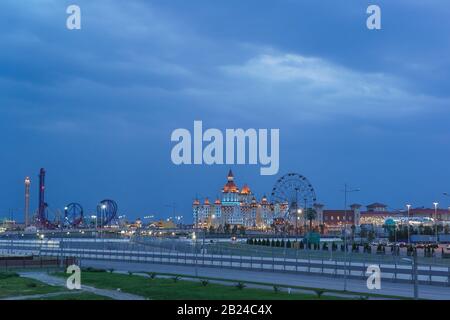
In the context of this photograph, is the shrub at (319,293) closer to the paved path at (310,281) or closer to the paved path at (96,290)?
the paved path at (310,281)

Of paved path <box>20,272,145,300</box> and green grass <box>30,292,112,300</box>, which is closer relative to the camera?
green grass <box>30,292,112,300</box>

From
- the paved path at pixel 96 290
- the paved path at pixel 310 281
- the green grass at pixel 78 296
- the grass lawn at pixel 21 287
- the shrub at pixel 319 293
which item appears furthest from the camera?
the paved path at pixel 310 281

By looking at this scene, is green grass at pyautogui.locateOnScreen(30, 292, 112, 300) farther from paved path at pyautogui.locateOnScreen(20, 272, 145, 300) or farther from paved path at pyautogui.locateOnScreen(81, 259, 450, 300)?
paved path at pyautogui.locateOnScreen(81, 259, 450, 300)

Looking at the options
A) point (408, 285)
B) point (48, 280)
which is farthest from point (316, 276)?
point (48, 280)

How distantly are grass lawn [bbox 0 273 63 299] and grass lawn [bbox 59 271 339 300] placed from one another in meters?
3.40

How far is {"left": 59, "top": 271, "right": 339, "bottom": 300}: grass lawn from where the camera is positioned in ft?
112

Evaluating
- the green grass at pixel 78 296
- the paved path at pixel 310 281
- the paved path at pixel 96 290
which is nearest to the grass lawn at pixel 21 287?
the paved path at pixel 96 290

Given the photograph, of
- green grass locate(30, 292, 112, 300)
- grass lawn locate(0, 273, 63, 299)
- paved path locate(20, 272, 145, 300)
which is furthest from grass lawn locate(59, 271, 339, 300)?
grass lawn locate(0, 273, 63, 299)

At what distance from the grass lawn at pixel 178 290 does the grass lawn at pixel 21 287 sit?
11.2 ft

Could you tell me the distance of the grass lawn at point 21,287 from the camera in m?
35.5
